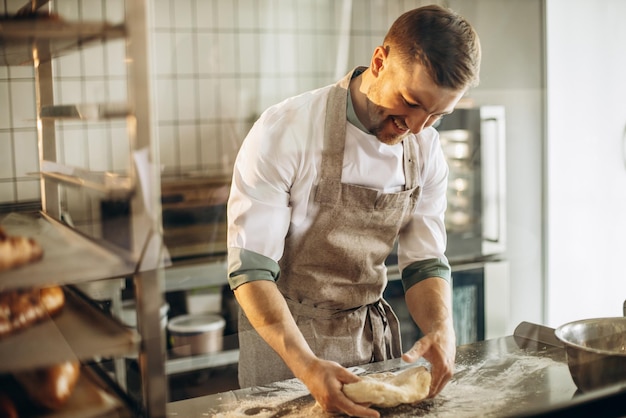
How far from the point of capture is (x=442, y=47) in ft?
4.28

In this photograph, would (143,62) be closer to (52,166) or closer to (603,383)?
(52,166)

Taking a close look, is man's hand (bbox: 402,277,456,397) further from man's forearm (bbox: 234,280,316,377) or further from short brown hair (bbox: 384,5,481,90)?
short brown hair (bbox: 384,5,481,90)

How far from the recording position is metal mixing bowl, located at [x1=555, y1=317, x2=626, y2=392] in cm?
123

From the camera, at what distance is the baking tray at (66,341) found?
2.86ft

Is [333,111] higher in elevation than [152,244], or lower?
higher

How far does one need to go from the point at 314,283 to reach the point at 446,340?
30 centimetres

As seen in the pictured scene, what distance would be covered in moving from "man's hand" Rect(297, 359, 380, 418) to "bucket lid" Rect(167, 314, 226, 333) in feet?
1.41

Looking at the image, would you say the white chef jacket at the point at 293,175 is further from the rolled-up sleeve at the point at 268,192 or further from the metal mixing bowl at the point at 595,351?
the metal mixing bowl at the point at 595,351

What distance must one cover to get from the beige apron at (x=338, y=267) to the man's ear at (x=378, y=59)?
0.10 meters

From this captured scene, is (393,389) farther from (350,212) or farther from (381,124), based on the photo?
(381,124)

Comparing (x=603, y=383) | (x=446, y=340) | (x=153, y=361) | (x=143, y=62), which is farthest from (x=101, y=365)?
(x=603, y=383)

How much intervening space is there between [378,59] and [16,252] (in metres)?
0.82

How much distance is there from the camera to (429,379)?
126cm

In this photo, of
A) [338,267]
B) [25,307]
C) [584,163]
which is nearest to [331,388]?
[338,267]
